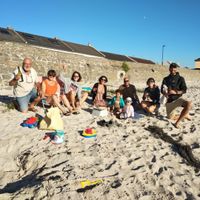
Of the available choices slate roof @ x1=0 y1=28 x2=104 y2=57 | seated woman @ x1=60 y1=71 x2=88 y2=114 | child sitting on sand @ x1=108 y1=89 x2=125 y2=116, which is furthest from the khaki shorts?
slate roof @ x1=0 y1=28 x2=104 y2=57

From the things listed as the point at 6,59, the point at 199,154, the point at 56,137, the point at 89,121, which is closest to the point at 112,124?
the point at 89,121

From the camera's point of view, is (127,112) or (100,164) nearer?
(100,164)

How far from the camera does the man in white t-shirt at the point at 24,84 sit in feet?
18.9

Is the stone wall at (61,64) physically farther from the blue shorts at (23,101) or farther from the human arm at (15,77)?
the human arm at (15,77)

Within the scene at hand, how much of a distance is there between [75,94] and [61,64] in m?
7.14

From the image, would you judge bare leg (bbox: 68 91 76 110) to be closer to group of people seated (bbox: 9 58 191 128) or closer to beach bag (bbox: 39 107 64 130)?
group of people seated (bbox: 9 58 191 128)

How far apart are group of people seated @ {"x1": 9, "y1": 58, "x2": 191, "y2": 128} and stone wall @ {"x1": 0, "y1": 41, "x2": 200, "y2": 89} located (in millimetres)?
5416

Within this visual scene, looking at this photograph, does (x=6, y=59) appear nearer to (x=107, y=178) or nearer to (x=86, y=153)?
(x=86, y=153)

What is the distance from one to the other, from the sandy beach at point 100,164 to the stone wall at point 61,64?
6.73m

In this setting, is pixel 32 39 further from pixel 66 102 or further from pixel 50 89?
pixel 66 102

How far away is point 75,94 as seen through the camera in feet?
21.9

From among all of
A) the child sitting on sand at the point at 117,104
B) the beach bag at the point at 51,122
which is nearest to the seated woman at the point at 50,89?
the beach bag at the point at 51,122

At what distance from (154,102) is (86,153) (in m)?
3.55

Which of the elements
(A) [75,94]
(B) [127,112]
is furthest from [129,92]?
(A) [75,94]
